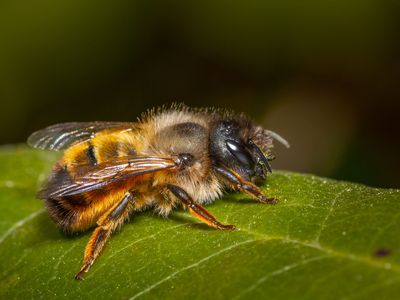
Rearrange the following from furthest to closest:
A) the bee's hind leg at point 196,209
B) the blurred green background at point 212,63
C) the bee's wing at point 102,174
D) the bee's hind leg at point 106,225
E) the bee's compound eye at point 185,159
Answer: the blurred green background at point 212,63 → the bee's compound eye at point 185,159 → the bee's wing at point 102,174 → the bee's hind leg at point 106,225 → the bee's hind leg at point 196,209

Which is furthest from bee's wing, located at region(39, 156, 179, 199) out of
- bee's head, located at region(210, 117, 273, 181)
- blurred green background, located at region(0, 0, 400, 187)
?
blurred green background, located at region(0, 0, 400, 187)

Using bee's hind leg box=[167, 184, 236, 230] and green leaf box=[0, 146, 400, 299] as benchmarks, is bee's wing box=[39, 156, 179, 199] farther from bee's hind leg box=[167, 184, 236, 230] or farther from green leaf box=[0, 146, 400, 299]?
green leaf box=[0, 146, 400, 299]

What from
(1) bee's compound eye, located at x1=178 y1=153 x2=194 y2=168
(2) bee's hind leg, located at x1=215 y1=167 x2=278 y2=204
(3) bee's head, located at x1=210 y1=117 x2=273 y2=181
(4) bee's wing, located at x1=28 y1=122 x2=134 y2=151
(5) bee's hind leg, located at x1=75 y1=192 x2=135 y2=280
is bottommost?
(5) bee's hind leg, located at x1=75 y1=192 x2=135 y2=280

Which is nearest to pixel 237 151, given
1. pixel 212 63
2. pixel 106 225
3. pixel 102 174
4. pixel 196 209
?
pixel 196 209

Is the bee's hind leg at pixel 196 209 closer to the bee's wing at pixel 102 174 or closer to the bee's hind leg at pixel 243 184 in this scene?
the bee's wing at pixel 102 174

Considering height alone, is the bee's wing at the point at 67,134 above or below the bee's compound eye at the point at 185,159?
below

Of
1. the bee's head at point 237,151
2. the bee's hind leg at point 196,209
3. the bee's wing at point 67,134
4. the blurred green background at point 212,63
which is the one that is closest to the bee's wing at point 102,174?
the bee's hind leg at point 196,209
